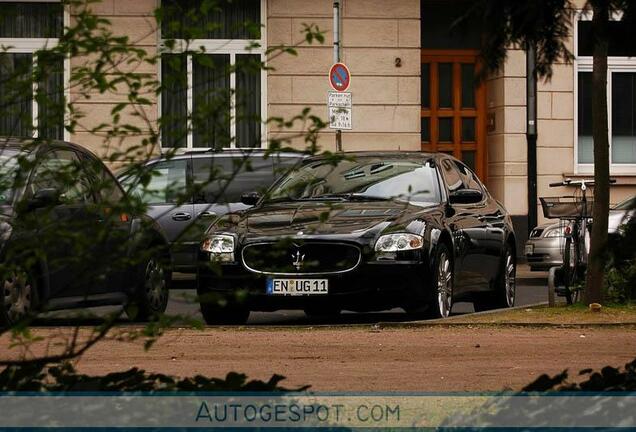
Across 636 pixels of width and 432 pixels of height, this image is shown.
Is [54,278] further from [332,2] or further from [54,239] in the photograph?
[332,2]

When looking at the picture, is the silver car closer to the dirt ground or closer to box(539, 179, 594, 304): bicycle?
box(539, 179, 594, 304): bicycle

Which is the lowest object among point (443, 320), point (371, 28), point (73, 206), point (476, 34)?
point (443, 320)

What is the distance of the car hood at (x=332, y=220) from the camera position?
13258 mm

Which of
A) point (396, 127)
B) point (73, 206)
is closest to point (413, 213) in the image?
point (73, 206)

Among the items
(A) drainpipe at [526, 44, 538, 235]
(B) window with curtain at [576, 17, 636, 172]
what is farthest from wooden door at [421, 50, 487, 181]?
(B) window with curtain at [576, 17, 636, 172]

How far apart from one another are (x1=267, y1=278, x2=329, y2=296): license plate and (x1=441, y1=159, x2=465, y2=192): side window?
2.23 metres

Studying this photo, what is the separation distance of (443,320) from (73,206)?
7.69 meters

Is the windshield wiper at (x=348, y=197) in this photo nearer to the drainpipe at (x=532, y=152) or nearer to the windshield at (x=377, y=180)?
the windshield at (x=377, y=180)

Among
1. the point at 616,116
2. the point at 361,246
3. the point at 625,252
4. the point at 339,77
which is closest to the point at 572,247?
the point at 361,246

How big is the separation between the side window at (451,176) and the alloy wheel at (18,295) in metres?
8.33

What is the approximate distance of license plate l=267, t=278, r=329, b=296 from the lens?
1339 centimetres

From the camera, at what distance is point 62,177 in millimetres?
5684

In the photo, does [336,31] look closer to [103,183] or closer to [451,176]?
[451,176]

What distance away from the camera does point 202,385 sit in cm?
541
